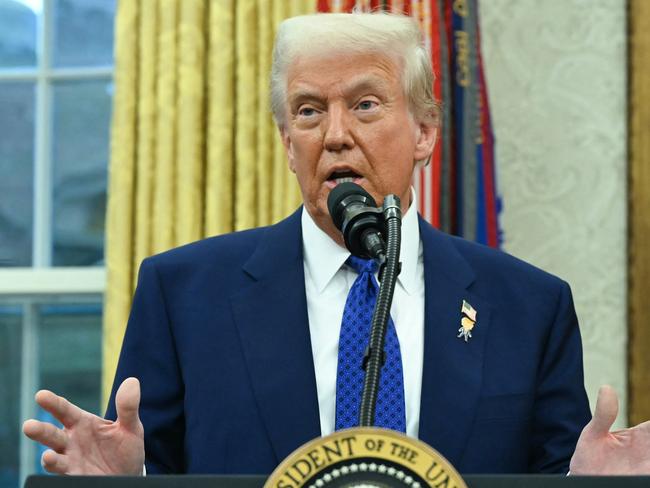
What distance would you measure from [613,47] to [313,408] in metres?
1.89

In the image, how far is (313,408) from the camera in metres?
1.85

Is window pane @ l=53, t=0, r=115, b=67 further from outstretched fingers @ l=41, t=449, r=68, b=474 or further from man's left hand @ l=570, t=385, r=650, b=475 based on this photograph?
man's left hand @ l=570, t=385, r=650, b=475

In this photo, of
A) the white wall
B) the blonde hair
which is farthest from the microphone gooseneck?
the white wall

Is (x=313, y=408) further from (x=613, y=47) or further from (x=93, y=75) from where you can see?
(x=93, y=75)

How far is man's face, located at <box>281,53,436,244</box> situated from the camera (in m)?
1.98

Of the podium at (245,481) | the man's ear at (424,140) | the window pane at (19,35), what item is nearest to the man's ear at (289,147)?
the man's ear at (424,140)

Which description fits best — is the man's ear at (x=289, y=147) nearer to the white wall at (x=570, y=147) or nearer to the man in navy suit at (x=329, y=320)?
the man in navy suit at (x=329, y=320)

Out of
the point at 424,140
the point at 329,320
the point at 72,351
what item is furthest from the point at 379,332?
the point at 72,351

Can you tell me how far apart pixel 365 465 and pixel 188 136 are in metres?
2.31

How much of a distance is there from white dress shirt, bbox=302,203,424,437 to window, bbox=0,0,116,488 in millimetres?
Answer: 1725

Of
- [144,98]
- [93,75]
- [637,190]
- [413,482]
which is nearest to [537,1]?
[637,190]

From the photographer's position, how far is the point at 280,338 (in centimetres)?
193

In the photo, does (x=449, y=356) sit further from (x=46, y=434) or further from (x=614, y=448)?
(x=46, y=434)

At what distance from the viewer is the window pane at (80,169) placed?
3744 millimetres
